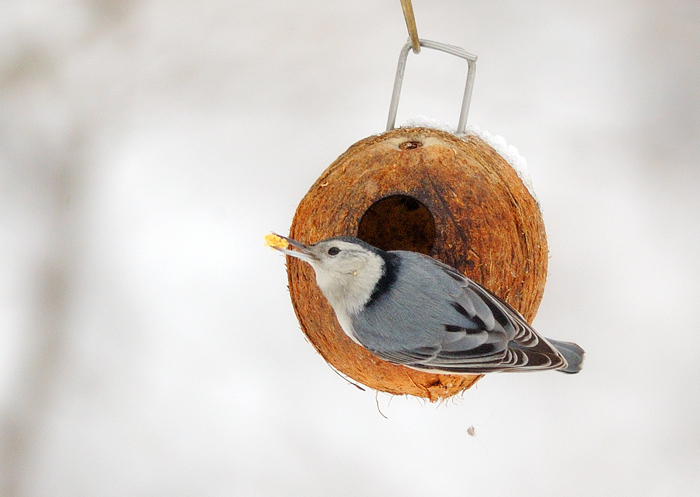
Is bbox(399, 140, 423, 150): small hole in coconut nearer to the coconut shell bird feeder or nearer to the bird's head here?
the coconut shell bird feeder

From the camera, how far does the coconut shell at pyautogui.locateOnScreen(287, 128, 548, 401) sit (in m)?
1.55

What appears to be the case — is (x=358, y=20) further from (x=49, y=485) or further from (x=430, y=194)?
(x=49, y=485)

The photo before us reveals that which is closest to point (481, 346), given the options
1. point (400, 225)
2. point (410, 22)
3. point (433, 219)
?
point (433, 219)

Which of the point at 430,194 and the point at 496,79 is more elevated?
the point at 496,79

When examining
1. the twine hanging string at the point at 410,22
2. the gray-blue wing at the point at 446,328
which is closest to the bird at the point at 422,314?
the gray-blue wing at the point at 446,328

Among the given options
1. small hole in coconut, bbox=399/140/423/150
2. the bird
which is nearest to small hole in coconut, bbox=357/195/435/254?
small hole in coconut, bbox=399/140/423/150

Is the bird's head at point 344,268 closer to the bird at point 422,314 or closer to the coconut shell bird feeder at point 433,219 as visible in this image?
the bird at point 422,314

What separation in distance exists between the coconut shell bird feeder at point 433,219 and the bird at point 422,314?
10 cm

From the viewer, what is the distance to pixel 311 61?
8.65 ft

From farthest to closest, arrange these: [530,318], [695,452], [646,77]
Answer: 1. [646,77]
2. [695,452]
3. [530,318]

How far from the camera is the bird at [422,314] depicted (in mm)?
1441

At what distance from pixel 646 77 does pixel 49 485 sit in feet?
9.31

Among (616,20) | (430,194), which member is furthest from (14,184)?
(616,20)

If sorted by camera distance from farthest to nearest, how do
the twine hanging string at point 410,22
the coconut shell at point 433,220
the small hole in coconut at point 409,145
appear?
the small hole in coconut at point 409,145
the coconut shell at point 433,220
the twine hanging string at point 410,22
